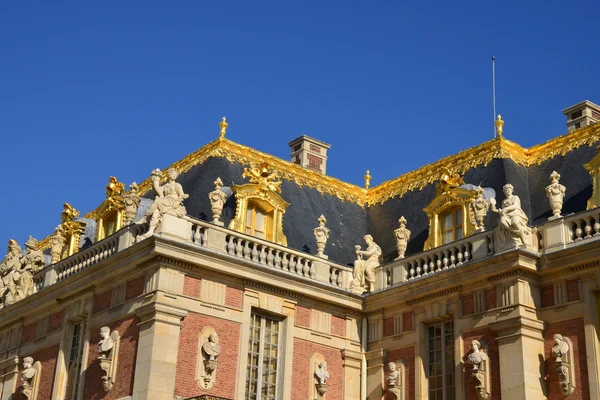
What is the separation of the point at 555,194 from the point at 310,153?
10.4m

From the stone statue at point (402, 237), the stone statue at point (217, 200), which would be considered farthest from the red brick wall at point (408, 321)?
the stone statue at point (217, 200)

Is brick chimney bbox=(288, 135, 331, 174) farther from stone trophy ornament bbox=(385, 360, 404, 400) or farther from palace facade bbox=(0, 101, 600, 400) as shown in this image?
stone trophy ornament bbox=(385, 360, 404, 400)

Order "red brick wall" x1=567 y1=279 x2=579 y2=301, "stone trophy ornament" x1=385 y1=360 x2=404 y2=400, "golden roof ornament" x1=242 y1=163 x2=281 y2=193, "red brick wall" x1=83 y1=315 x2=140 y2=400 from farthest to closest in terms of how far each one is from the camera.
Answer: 1. "golden roof ornament" x1=242 y1=163 x2=281 y2=193
2. "stone trophy ornament" x1=385 y1=360 x2=404 y2=400
3. "red brick wall" x1=83 y1=315 x2=140 y2=400
4. "red brick wall" x1=567 y1=279 x2=579 y2=301

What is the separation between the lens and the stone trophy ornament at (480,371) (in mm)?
20047

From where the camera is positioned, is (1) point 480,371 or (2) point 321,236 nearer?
(1) point 480,371

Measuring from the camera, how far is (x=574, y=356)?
19.4m

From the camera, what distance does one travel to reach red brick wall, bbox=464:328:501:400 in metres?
20.0

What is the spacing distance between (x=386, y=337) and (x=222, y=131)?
6997 mm

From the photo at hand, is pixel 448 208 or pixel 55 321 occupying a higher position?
pixel 448 208

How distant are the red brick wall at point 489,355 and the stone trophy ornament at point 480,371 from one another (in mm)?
100

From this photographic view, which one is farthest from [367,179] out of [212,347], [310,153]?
[212,347]

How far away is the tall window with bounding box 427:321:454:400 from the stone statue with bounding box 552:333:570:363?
2.54 metres

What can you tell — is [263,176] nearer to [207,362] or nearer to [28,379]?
[207,362]

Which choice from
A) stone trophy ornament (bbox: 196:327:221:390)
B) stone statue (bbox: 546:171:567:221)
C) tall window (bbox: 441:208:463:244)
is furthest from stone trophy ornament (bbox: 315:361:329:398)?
stone statue (bbox: 546:171:567:221)
